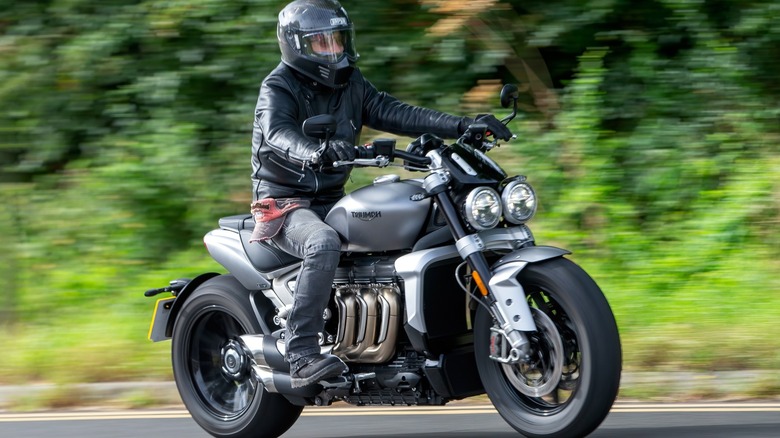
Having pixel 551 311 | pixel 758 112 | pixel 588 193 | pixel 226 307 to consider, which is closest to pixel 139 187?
pixel 588 193

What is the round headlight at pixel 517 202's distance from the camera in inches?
210

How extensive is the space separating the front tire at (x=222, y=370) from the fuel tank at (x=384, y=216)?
86 cm

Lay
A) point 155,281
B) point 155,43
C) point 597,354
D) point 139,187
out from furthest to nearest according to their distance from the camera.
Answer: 1. point 155,43
2. point 139,187
3. point 155,281
4. point 597,354

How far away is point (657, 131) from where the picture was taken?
10.1 m

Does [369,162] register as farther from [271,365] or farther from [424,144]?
[271,365]

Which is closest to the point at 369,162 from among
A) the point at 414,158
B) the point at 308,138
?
the point at 414,158

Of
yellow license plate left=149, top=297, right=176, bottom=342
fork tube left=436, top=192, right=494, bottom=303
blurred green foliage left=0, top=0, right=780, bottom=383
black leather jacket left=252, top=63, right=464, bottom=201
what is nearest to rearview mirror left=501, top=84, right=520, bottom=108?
black leather jacket left=252, top=63, right=464, bottom=201

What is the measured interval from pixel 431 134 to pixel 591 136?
441 centimetres

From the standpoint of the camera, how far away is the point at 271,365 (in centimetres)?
588

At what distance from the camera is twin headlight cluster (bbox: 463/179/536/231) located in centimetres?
527

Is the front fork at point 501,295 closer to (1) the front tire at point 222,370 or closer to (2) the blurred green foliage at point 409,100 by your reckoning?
(1) the front tire at point 222,370

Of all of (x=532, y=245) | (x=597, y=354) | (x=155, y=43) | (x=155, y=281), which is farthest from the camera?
(x=155, y=43)

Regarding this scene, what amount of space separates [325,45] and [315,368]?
1.50m

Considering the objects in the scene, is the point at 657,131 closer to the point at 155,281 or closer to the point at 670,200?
the point at 670,200
